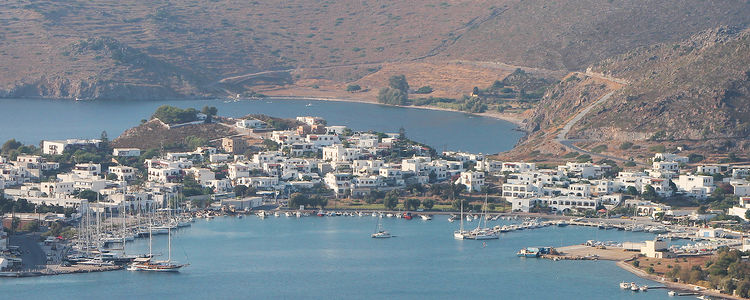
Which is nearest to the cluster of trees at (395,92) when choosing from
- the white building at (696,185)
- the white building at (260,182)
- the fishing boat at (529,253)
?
the white building at (260,182)

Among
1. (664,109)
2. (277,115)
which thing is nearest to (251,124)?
(664,109)

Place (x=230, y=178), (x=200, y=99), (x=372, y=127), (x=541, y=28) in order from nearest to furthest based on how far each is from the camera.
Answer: (x=230, y=178)
(x=372, y=127)
(x=200, y=99)
(x=541, y=28)

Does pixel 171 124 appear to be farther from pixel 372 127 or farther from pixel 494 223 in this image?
pixel 494 223

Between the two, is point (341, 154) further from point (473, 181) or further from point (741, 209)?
point (741, 209)

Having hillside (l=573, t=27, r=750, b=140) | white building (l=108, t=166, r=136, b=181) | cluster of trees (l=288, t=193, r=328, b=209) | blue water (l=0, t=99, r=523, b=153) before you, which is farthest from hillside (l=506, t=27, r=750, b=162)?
white building (l=108, t=166, r=136, b=181)

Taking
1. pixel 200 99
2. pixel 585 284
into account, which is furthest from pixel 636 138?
pixel 200 99

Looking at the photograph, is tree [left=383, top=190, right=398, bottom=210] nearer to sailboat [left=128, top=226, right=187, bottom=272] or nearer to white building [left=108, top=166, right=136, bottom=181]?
white building [left=108, top=166, right=136, bottom=181]
